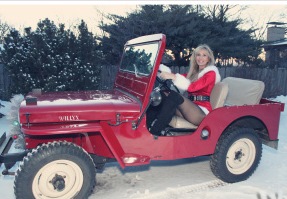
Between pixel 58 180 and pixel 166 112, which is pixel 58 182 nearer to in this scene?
pixel 58 180

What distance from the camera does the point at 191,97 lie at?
3.89 meters

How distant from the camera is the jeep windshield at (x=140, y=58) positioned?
323 centimetres

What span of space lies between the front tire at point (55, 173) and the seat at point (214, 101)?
1.18 m

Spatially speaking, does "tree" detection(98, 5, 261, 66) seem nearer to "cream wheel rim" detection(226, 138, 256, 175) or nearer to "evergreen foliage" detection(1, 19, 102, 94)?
"evergreen foliage" detection(1, 19, 102, 94)

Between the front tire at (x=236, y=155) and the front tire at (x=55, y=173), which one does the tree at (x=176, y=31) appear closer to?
the front tire at (x=236, y=155)

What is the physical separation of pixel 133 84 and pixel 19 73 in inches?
197

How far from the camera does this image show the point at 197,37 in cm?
1344

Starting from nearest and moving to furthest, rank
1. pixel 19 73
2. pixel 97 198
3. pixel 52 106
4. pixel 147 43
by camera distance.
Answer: pixel 52 106 < pixel 97 198 < pixel 147 43 < pixel 19 73

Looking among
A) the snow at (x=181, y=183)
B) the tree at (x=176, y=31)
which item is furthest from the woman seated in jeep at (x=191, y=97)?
the tree at (x=176, y=31)

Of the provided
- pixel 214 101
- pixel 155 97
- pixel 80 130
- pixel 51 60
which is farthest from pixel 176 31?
pixel 80 130

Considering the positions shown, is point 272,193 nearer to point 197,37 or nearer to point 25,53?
point 25,53

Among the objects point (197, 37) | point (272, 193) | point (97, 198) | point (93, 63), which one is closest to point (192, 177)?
point (272, 193)

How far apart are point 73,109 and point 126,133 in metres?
0.62

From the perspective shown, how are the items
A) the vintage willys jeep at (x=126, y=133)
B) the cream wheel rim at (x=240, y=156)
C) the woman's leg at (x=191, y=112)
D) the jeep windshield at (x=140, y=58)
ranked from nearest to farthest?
the vintage willys jeep at (x=126, y=133) < the jeep windshield at (x=140, y=58) < the woman's leg at (x=191, y=112) < the cream wheel rim at (x=240, y=156)
